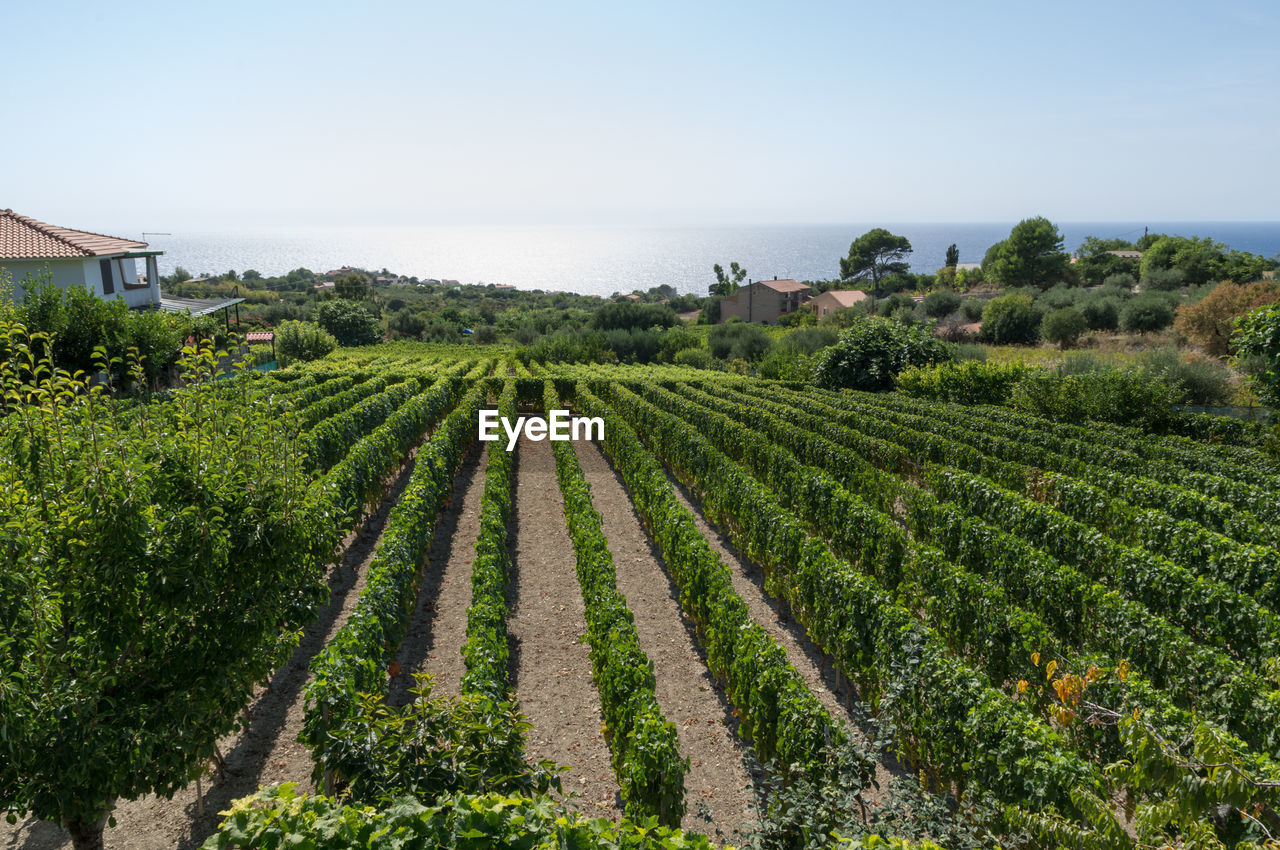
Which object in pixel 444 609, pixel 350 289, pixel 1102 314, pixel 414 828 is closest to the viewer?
pixel 414 828

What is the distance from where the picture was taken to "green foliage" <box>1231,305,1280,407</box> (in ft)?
58.8

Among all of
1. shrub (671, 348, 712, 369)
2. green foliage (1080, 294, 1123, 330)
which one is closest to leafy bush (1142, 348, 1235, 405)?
shrub (671, 348, 712, 369)

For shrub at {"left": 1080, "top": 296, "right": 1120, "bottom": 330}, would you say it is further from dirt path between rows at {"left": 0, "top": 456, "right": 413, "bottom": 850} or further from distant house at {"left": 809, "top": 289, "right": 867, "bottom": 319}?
dirt path between rows at {"left": 0, "top": 456, "right": 413, "bottom": 850}

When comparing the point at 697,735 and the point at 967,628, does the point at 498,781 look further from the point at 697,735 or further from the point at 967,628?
the point at 967,628

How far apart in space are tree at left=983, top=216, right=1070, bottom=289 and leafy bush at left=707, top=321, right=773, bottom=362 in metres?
48.9

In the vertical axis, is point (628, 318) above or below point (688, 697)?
above

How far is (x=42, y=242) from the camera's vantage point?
29.4 meters

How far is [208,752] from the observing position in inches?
222

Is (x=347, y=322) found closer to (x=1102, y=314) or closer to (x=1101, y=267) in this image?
(x=1102, y=314)

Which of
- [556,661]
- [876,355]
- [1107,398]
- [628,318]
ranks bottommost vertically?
[556,661]

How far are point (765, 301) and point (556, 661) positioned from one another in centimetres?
7767

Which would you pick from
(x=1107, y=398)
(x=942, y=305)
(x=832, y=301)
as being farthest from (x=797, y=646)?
(x=832, y=301)

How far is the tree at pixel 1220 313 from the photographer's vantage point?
37.1 m

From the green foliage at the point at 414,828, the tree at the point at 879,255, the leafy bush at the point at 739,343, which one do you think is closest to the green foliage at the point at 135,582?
the green foliage at the point at 414,828
